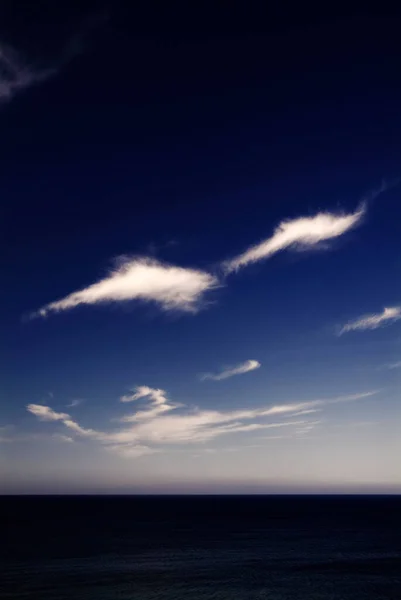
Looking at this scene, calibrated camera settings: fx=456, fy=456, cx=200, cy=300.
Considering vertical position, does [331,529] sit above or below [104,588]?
below

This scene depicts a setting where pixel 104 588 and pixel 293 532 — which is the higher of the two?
pixel 104 588

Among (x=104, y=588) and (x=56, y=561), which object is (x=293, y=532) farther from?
(x=104, y=588)

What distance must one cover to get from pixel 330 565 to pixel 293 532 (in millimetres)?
42070

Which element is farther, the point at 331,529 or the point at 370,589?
the point at 331,529

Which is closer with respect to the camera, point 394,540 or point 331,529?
point 394,540

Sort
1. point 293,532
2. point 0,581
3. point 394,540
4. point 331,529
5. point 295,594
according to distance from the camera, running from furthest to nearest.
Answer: point 331,529
point 293,532
point 394,540
point 0,581
point 295,594

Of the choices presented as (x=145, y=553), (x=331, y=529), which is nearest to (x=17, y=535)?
(x=145, y=553)

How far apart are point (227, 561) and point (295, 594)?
59.1ft

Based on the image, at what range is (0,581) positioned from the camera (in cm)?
4759

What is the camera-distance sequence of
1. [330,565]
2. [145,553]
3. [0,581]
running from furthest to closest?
[145,553]
[330,565]
[0,581]

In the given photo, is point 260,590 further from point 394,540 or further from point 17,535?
point 17,535

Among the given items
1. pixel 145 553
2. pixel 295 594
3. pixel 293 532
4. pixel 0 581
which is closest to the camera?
pixel 295 594

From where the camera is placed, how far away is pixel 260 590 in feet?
149

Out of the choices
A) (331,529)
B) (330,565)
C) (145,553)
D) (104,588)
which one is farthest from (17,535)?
(331,529)
